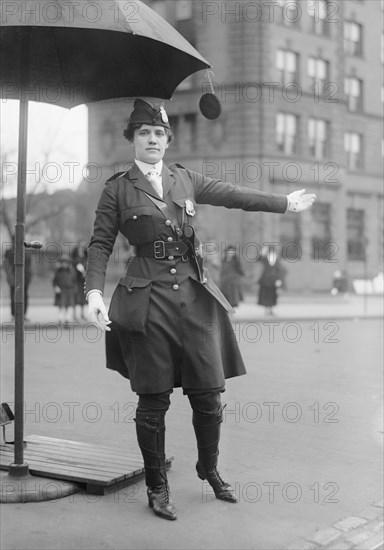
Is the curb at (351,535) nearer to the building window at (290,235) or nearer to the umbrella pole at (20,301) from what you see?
the umbrella pole at (20,301)

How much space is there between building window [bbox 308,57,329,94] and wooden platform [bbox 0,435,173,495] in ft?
118

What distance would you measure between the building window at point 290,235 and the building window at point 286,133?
10.7ft

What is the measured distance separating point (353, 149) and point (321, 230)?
6110mm

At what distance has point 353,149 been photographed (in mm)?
42688

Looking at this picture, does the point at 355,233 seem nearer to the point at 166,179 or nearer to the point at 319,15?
the point at 319,15

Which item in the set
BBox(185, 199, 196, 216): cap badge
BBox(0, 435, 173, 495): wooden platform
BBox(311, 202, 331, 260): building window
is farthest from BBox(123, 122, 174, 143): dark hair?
BBox(311, 202, 331, 260): building window

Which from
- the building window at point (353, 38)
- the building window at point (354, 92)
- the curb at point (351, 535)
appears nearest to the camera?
the curb at point (351, 535)

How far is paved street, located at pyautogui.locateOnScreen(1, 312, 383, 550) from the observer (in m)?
3.89

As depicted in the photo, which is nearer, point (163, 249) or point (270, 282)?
point (163, 249)

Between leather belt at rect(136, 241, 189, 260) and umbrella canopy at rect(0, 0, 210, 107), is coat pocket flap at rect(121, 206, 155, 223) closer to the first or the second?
leather belt at rect(136, 241, 189, 260)

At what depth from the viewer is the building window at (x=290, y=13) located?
120 feet

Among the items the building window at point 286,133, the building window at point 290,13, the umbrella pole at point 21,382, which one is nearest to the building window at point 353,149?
the building window at point 286,133

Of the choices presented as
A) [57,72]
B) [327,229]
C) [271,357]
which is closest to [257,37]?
[327,229]

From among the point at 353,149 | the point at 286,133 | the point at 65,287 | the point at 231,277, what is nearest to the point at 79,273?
the point at 65,287
